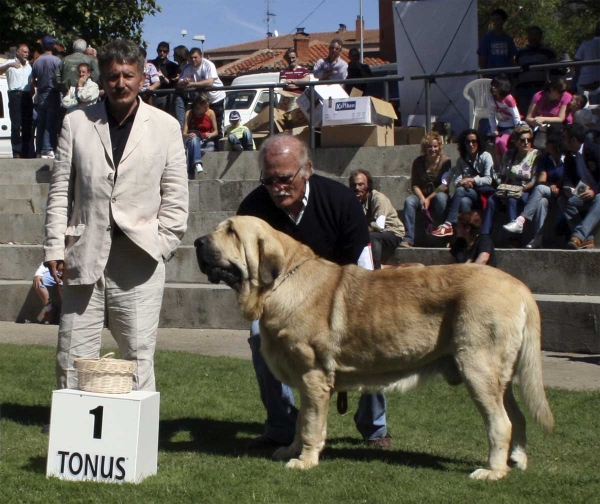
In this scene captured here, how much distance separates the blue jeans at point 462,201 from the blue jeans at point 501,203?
0.22 m

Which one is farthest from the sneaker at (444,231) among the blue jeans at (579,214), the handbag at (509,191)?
the blue jeans at (579,214)

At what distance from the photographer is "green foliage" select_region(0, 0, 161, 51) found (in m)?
29.3

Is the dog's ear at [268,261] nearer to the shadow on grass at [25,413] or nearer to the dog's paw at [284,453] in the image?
the dog's paw at [284,453]

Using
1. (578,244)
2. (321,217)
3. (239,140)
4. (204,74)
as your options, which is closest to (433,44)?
(239,140)

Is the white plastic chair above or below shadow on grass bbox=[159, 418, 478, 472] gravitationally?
above

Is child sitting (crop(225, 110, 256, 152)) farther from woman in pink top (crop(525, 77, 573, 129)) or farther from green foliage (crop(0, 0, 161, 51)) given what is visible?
green foliage (crop(0, 0, 161, 51))

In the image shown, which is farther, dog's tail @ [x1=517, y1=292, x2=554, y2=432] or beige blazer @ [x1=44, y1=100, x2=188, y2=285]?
beige blazer @ [x1=44, y1=100, x2=188, y2=285]

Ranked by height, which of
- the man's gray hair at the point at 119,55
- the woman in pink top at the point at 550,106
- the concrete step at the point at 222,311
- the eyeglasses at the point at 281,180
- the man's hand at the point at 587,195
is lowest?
the concrete step at the point at 222,311

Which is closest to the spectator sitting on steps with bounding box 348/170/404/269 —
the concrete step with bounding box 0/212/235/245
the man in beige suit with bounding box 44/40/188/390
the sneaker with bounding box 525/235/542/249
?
the sneaker with bounding box 525/235/542/249

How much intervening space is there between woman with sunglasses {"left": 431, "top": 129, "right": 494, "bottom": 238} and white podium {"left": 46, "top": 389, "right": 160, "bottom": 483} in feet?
23.1

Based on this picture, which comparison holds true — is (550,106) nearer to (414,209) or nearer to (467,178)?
(467,178)

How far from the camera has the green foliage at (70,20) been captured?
2930 centimetres

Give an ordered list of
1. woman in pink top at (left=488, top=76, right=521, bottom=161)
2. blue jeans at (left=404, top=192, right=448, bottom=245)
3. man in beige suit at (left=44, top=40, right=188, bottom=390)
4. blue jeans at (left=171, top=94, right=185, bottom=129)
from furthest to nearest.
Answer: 1. blue jeans at (left=171, top=94, right=185, bottom=129)
2. woman in pink top at (left=488, top=76, right=521, bottom=161)
3. blue jeans at (left=404, top=192, right=448, bottom=245)
4. man in beige suit at (left=44, top=40, right=188, bottom=390)

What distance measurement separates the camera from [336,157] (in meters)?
14.0
